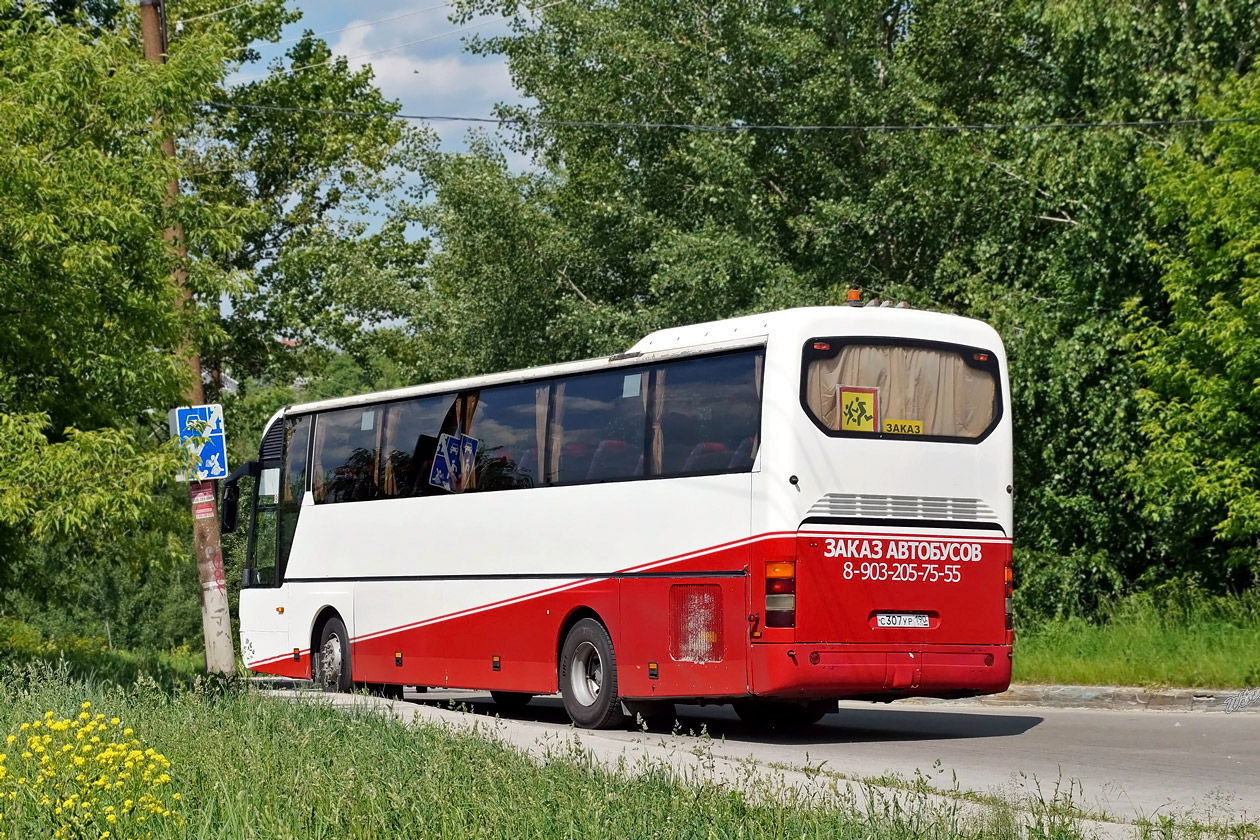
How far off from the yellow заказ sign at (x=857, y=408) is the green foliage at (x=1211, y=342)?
21.6 feet

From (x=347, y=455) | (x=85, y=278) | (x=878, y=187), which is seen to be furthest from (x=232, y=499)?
(x=878, y=187)

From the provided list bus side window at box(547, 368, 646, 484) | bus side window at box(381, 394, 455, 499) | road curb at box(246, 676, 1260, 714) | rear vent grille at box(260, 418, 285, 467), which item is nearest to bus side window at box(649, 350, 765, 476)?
bus side window at box(547, 368, 646, 484)

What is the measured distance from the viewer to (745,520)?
529 inches

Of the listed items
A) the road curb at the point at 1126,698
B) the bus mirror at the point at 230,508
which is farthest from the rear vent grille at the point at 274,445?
the road curb at the point at 1126,698

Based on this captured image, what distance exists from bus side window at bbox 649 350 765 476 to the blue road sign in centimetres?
413

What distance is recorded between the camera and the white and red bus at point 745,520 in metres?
13.3

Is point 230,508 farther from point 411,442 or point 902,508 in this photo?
point 902,508

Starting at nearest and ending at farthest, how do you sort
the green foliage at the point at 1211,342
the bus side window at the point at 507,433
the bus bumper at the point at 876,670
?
the bus bumper at the point at 876,670 → the bus side window at the point at 507,433 → the green foliage at the point at 1211,342

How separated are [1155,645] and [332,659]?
9.58 m

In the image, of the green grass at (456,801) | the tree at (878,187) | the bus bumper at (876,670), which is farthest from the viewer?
the tree at (878,187)

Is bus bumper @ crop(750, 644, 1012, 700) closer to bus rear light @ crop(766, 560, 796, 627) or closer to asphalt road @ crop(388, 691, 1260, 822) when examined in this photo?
bus rear light @ crop(766, 560, 796, 627)

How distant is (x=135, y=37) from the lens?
1287 inches

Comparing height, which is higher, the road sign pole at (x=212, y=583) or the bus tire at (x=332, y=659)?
the road sign pole at (x=212, y=583)

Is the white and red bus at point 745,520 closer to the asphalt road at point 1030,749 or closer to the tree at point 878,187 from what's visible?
the asphalt road at point 1030,749
